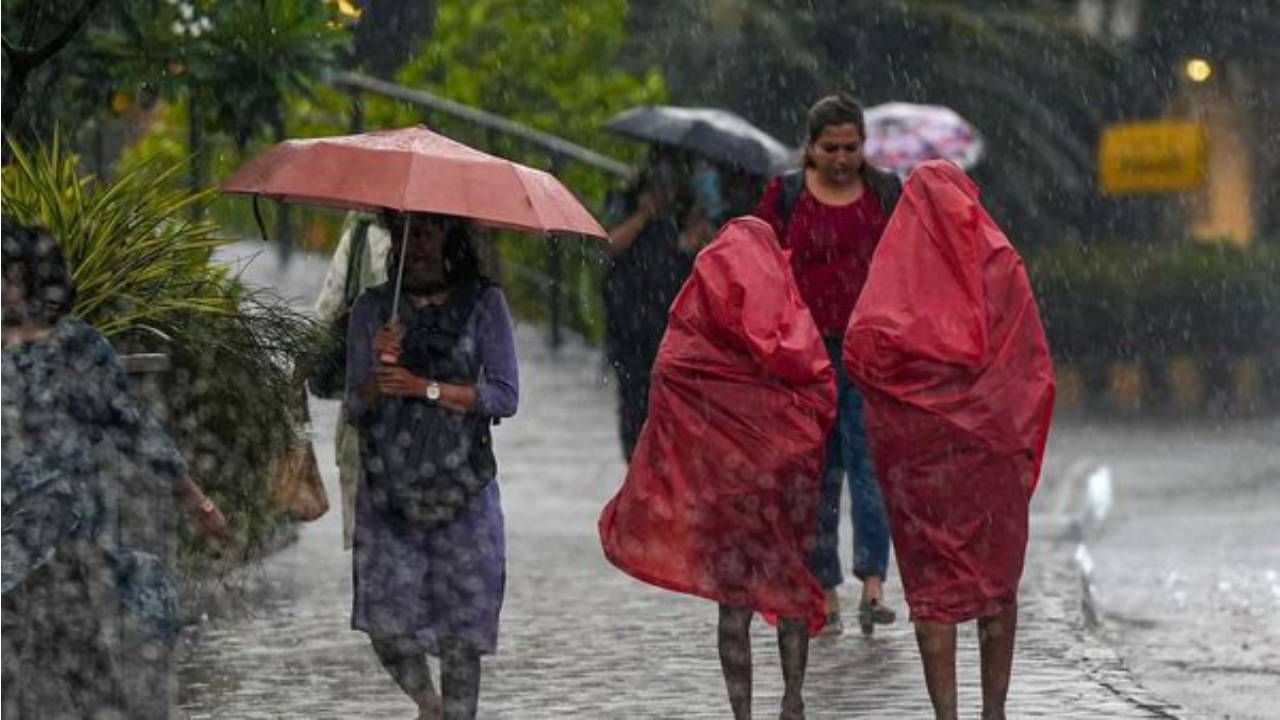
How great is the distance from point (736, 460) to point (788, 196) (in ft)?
5.90

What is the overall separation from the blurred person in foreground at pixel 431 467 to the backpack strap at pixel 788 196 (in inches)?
93.3

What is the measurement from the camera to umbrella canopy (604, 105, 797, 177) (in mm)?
13875

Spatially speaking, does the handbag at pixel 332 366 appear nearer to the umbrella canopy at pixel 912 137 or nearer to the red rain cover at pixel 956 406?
the red rain cover at pixel 956 406

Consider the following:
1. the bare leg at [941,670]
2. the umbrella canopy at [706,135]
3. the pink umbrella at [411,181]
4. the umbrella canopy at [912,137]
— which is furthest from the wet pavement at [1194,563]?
the umbrella canopy at [912,137]

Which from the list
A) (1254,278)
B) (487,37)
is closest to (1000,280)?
(487,37)

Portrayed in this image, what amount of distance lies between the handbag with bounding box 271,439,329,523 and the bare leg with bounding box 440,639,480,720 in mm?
1124

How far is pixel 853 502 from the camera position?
11.9 m

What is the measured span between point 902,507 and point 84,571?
236 cm

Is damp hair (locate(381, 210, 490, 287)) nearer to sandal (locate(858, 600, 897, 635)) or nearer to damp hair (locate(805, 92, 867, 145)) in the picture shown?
damp hair (locate(805, 92, 867, 145))

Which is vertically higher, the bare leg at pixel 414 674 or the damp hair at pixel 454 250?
the damp hair at pixel 454 250

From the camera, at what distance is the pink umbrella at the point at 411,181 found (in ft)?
28.4

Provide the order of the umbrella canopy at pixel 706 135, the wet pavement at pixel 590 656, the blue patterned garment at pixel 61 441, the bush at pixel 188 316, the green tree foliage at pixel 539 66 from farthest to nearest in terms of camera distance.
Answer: the green tree foliage at pixel 539 66, the umbrella canopy at pixel 706 135, the wet pavement at pixel 590 656, the bush at pixel 188 316, the blue patterned garment at pixel 61 441

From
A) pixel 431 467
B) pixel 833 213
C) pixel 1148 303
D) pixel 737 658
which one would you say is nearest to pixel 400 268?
pixel 431 467

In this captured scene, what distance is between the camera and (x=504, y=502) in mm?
16938
